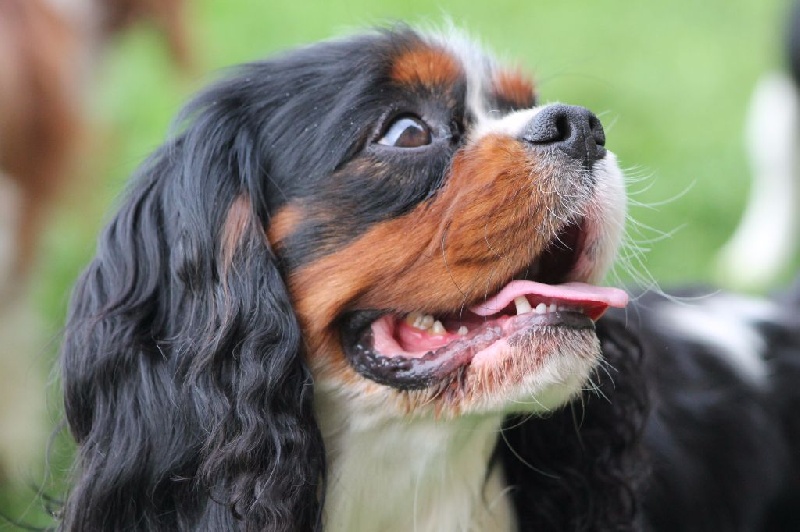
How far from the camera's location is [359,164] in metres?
2.29

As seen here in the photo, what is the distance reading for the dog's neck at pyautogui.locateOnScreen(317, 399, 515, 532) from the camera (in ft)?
7.53

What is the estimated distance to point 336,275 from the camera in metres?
2.22

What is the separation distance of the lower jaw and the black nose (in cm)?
33

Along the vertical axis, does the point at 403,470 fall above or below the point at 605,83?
above

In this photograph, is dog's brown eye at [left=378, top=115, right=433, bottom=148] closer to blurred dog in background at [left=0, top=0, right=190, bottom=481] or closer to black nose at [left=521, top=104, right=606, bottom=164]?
black nose at [left=521, top=104, right=606, bottom=164]

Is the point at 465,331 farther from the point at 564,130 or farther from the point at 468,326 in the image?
the point at 564,130

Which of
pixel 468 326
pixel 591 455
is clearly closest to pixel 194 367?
pixel 468 326

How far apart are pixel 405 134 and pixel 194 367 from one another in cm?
63

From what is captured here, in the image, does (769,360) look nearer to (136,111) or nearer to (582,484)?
(582,484)

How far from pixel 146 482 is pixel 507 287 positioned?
0.82 metres

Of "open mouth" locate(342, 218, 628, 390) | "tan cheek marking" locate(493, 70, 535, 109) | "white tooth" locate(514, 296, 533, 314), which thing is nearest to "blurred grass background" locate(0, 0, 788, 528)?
"tan cheek marking" locate(493, 70, 535, 109)

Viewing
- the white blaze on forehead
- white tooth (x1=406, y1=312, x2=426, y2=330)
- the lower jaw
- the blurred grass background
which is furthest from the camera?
the blurred grass background

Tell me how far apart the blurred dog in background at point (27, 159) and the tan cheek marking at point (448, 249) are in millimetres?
2102

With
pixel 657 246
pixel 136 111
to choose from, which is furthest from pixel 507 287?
pixel 136 111
